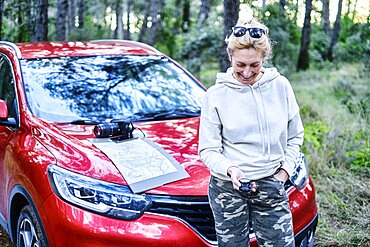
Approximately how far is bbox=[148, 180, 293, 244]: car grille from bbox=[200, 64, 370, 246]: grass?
163cm

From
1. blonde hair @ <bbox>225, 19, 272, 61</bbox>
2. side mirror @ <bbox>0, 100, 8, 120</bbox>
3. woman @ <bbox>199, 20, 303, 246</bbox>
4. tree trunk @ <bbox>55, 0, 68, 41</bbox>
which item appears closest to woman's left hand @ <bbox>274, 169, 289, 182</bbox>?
woman @ <bbox>199, 20, 303, 246</bbox>

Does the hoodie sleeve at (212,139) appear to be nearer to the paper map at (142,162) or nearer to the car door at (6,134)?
the paper map at (142,162)

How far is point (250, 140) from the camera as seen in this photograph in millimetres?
2504

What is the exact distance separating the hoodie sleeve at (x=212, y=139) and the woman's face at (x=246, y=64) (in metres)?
0.21

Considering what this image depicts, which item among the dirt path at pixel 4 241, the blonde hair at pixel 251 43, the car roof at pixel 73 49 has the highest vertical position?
the blonde hair at pixel 251 43

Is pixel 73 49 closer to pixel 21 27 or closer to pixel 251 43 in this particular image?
pixel 251 43

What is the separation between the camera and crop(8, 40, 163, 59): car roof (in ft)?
14.8

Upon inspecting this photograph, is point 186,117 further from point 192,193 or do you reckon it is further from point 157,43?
point 157,43

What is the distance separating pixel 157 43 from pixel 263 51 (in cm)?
1646

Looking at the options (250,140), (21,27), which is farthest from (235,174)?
(21,27)

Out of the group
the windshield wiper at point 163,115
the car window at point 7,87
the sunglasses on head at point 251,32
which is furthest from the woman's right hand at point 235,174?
the car window at point 7,87

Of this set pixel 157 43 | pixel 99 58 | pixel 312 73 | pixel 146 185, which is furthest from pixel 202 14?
pixel 146 185

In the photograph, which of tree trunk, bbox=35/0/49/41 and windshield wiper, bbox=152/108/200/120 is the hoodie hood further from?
tree trunk, bbox=35/0/49/41

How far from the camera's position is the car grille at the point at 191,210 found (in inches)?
114
